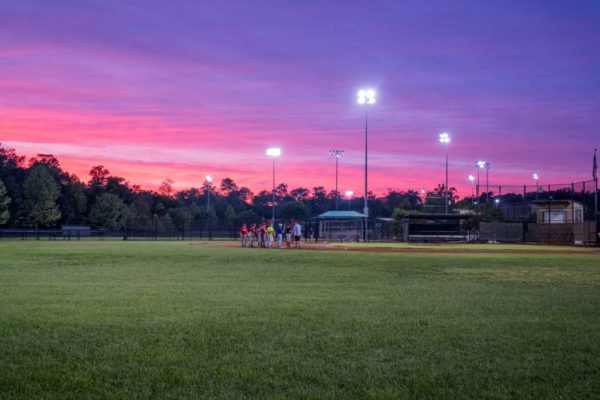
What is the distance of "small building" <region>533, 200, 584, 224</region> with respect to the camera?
2194 inches

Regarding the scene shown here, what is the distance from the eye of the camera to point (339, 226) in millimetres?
69188

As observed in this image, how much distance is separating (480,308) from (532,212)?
5497 cm

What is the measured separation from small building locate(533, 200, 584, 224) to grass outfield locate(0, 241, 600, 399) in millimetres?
44763

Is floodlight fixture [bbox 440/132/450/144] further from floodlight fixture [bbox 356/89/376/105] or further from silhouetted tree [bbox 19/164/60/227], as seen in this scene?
silhouetted tree [bbox 19/164/60/227]

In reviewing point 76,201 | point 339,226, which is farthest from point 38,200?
point 339,226

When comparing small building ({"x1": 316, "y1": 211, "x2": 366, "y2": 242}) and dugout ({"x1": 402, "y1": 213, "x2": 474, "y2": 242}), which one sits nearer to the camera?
dugout ({"x1": 402, "y1": 213, "x2": 474, "y2": 242})

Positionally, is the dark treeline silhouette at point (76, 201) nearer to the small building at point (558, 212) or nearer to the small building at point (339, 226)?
the small building at point (339, 226)

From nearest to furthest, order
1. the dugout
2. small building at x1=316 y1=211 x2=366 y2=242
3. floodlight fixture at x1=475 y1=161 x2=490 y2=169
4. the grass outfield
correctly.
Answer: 1. the grass outfield
2. the dugout
3. small building at x1=316 y1=211 x2=366 y2=242
4. floodlight fixture at x1=475 y1=161 x2=490 y2=169

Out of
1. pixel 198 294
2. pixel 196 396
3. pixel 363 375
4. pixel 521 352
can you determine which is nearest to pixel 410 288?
pixel 198 294

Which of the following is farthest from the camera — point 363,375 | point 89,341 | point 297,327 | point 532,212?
point 532,212

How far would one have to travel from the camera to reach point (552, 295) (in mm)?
12812

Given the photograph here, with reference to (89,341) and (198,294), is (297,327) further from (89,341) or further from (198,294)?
(198,294)

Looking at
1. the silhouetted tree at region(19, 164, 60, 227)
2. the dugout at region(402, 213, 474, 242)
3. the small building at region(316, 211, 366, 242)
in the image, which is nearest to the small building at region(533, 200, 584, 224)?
the dugout at region(402, 213, 474, 242)

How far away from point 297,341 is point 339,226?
61685 mm
